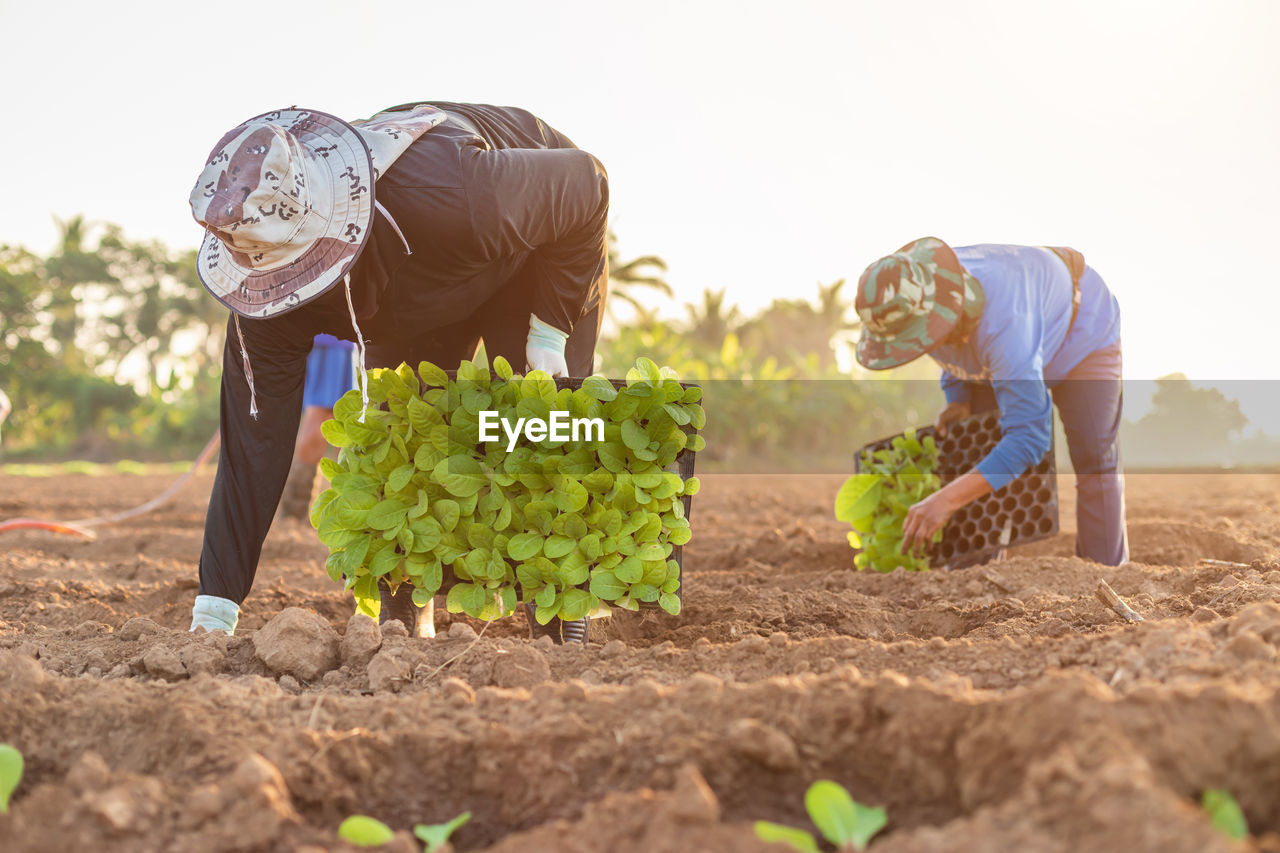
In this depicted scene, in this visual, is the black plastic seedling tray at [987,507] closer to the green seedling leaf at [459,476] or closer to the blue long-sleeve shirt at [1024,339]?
the blue long-sleeve shirt at [1024,339]

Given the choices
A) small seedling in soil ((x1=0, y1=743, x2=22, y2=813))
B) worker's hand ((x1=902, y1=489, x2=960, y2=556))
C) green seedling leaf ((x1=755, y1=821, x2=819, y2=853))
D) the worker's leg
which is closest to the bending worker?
small seedling in soil ((x1=0, y1=743, x2=22, y2=813))

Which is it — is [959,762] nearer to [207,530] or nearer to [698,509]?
[207,530]

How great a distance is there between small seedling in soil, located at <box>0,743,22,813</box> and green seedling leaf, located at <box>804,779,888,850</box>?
1115 millimetres

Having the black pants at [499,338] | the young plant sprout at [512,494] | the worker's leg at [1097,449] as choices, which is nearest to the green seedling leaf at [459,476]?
the young plant sprout at [512,494]

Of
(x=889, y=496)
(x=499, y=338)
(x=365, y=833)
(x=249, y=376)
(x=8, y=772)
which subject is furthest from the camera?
(x=889, y=496)

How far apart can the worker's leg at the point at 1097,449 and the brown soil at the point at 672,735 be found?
1130 millimetres

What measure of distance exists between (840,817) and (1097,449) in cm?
295

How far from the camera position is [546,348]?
2.63 meters

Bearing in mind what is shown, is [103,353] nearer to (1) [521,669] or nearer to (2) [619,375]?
(2) [619,375]

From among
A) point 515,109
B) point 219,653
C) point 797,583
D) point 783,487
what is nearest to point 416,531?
point 219,653

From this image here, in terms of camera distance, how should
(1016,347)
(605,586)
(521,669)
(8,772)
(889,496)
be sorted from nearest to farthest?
(8,772) < (521,669) < (605,586) < (1016,347) < (889,496)

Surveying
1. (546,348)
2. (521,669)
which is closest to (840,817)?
(521,669)

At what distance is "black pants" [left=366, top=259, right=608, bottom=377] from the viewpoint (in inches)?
111

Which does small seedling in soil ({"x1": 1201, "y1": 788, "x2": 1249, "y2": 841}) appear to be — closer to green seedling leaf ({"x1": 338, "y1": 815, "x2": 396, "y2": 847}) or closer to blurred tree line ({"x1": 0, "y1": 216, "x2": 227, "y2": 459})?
green seedling leaf ({"x1": 338, "y1": 815, "x2": 396, "y2": 847})
